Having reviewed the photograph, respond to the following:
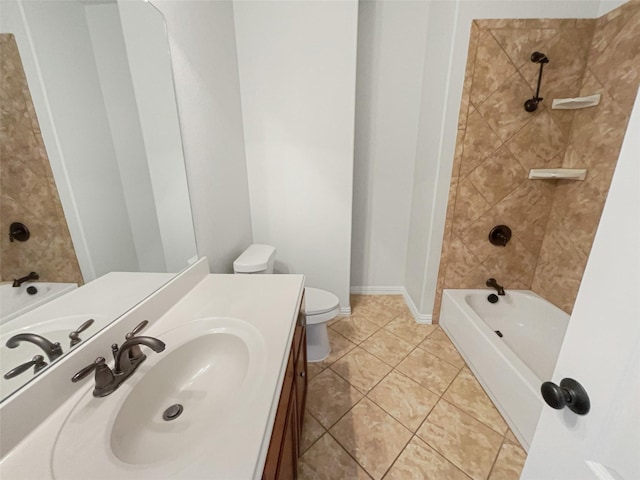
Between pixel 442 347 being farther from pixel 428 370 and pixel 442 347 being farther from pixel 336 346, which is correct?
pixel 336 346

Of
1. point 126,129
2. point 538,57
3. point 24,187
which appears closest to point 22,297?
point 24,187

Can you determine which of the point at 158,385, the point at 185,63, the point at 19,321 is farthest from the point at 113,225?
the point at 185,63

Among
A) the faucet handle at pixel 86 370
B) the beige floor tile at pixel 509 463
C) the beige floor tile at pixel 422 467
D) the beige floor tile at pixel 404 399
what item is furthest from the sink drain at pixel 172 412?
the beige floor tile at pixel 509 463

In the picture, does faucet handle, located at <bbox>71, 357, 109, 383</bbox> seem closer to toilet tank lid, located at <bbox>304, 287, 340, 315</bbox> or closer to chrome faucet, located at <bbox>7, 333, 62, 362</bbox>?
chrome faucet, located at <bbox>7, 333, 62, 362</bbox>

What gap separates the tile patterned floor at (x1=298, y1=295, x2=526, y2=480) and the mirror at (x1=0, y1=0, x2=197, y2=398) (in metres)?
1.18

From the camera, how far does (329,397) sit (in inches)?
63.6

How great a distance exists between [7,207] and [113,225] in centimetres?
27

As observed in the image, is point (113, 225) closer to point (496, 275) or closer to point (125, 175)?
point (125, 175)

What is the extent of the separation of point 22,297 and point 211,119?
4.23ft

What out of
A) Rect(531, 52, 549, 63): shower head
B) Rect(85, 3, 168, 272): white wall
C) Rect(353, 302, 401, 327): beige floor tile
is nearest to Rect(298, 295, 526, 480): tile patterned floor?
Rect(353, 302, 401, 327): beige floor tile

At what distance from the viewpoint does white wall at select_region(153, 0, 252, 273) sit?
51.8 inches

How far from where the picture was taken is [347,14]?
5.98ft

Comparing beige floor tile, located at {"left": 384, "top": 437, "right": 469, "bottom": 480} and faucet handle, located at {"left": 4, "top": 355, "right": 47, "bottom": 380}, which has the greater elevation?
faucet handle, located at {"left": 4, "top": 355, "right": 47, "bottom": 380}

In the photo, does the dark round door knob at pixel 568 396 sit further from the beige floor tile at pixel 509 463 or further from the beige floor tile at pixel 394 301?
the beige floor tile at pixel 394 301
